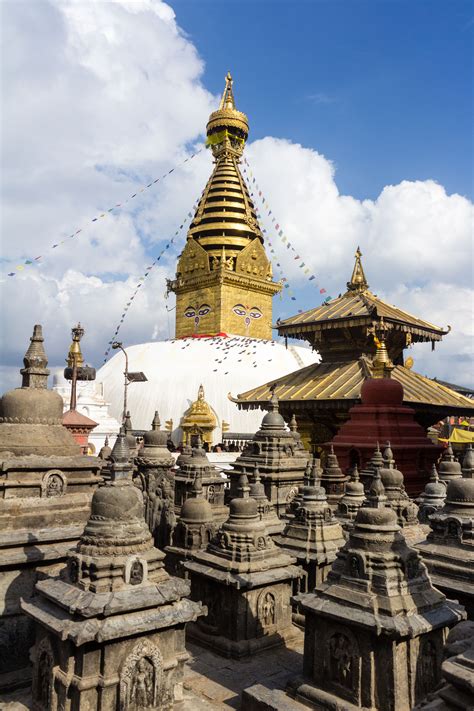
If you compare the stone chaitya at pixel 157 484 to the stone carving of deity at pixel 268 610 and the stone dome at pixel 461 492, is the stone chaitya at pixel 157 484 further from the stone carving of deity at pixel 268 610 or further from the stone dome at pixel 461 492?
the stone dome at pixel 461 492

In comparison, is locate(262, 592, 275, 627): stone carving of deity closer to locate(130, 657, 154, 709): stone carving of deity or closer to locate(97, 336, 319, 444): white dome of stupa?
locate(130, 657, 154, 709): stone carving of deity

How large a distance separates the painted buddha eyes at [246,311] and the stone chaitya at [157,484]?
25.9 metres

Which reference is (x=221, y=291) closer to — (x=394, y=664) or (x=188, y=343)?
(x=188, y=343)

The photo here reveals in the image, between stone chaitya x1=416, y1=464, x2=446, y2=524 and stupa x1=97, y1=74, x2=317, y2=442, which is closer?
stone chaitya x1=416, y1=464, x2=446, y2=524

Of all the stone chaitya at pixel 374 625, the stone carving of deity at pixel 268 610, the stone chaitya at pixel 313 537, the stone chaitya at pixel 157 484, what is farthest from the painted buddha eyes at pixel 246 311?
the stone chaitya at pixel 374 625

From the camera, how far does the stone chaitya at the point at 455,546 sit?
26.1 feet

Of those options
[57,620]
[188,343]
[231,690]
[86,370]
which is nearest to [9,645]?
[57,620]

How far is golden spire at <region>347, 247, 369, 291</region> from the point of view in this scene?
82.0 ft

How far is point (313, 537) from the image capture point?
1027 centimetres

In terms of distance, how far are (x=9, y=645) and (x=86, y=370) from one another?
3172cm

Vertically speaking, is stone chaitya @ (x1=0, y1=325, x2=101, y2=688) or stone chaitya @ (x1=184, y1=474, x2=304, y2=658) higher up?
stone chaitya @ (x1=0, y1=325, x2=101, y2=688)

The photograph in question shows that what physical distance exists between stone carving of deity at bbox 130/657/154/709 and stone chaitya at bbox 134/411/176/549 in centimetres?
658

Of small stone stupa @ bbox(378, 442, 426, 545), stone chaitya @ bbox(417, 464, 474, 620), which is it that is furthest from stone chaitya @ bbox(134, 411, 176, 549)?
stone chaitya @ bbox(417, 464, 474, 620)

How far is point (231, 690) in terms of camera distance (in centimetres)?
740
